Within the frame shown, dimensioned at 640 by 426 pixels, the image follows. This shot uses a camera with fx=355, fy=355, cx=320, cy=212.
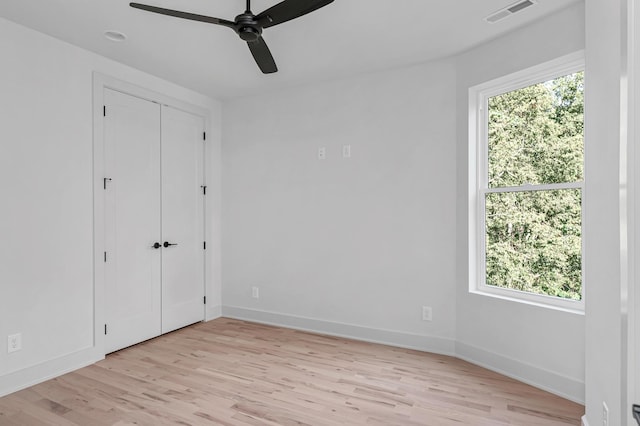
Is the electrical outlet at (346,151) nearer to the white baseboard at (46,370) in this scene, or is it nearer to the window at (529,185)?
the window at (529,185)

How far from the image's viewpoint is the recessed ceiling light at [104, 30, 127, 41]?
2.82m

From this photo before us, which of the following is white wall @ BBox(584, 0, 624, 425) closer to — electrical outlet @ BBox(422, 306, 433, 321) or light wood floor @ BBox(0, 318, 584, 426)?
light wood floor @ BBox(0, 318, 584, 426)

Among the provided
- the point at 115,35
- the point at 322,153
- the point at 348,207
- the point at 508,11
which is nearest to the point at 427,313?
the point at 348,207

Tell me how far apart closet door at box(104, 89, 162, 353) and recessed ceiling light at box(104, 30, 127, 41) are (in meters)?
0.59

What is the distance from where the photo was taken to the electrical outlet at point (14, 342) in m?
2.61

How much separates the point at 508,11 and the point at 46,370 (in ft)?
14.5

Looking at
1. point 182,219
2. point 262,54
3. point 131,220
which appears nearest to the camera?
point 262,54

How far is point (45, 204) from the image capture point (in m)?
2.83

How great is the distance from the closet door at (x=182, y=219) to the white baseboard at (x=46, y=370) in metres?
0.85

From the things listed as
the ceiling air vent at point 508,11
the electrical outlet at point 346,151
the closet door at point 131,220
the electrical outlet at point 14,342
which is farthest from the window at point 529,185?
the electrical outlet at point 14,342

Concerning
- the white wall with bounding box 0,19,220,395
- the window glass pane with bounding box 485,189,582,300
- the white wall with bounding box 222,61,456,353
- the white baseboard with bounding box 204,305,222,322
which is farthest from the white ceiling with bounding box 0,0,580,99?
the white baseboard with bounding box 204,305,222,322

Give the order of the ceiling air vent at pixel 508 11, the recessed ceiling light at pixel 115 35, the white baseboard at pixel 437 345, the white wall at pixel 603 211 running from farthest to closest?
the recessed ceiling light at pixel 115 35 < the white baseboard at pixel 437 345 < the ceiling air vent at pixel 508 11 < the white wall at pixel 603 211

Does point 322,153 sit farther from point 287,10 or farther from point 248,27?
point 287,10

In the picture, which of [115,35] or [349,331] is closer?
[115,35]
